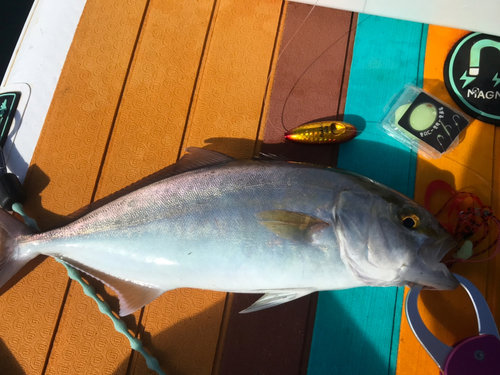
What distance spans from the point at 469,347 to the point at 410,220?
25.5 inches

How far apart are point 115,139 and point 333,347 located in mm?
1569

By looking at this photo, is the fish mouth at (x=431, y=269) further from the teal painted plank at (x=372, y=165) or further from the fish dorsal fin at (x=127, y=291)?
the fish dorsal fin at (x=127, y=291)

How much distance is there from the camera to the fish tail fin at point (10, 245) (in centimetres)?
138

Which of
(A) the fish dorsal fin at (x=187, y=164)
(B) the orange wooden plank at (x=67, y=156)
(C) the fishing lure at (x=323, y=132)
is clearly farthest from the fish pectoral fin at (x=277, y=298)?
(B) the orange wooden plank at (x=67, y=156)

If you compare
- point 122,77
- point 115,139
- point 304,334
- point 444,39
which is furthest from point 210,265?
point 444,39

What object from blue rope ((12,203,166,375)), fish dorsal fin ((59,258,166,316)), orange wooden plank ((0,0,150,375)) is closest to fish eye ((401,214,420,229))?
fish dorsal fin ((59,258,166,316))

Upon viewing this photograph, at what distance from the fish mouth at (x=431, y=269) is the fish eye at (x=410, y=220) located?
0.28 feet

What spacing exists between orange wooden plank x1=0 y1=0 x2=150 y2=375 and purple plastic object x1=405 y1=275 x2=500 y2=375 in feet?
5.22

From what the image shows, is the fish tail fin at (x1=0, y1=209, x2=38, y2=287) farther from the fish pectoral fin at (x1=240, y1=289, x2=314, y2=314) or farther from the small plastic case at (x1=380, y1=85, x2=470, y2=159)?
the small plastic case at (x1=380, y1=85, x2=470, y2=159)

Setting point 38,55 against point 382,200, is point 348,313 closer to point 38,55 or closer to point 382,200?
point 382,200

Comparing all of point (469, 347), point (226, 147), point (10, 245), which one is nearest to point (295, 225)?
point (226, 147)

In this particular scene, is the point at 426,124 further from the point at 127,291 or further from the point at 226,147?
the point at 127,291

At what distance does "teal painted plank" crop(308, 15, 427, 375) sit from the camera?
4.77 ft

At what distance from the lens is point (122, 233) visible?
1.28 m
